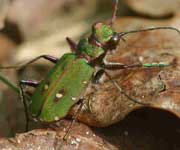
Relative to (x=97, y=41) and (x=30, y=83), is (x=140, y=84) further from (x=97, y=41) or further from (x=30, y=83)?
(x=30, y=83)

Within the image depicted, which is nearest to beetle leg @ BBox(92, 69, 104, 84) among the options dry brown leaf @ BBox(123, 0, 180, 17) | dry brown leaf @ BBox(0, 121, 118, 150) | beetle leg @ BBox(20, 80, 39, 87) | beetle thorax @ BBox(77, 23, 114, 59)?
beetle thorax @ BBox(77, 23, 114, 59)

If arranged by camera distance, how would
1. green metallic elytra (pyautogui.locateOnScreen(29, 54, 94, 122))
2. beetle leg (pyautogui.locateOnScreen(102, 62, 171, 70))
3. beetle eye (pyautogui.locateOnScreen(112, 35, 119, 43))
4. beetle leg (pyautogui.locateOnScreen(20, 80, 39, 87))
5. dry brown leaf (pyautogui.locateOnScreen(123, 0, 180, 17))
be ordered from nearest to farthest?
green metallic elytra (pyautogui.locateOnScreen(29, 54, 94, 122))
beetle leg (pyautogui.locateOnScreen(102, 62, 171, 70))
beetle leg (pyautogui.locateOnScreen(20, 80, 39, 87))
beetle eye (pyautogui.locateOnScreen(112, 35, 119, 43))
dry brown leaf (pyautogui.locateOnScreen(123, 0, 180, 17))

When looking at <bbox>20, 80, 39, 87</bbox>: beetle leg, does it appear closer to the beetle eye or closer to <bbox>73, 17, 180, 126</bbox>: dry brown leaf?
<bbox>73, 17, 180, 126</bbox>: dry brown leaf

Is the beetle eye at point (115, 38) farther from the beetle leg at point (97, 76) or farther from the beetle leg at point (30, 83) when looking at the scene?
the beetle leg at point (30, 83)

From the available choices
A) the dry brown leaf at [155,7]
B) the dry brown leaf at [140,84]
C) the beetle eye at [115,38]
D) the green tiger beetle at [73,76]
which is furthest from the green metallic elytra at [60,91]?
the dry brown leaf at [155,7]

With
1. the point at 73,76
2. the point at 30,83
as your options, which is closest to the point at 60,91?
the point at 73,76

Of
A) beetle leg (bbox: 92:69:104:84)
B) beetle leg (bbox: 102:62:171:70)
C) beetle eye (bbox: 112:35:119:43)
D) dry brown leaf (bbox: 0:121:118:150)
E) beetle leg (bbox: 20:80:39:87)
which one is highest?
beetle eye (bbox: 112:35:119:43)

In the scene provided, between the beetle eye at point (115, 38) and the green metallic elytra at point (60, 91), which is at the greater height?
the beetle eye at point (115, 38)

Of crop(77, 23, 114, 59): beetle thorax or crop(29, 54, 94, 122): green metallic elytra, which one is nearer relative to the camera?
crop(29, 54, 94, 122): green metallic elytra

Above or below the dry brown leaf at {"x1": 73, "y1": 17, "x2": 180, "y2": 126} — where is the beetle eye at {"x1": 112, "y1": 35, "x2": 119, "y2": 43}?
above
